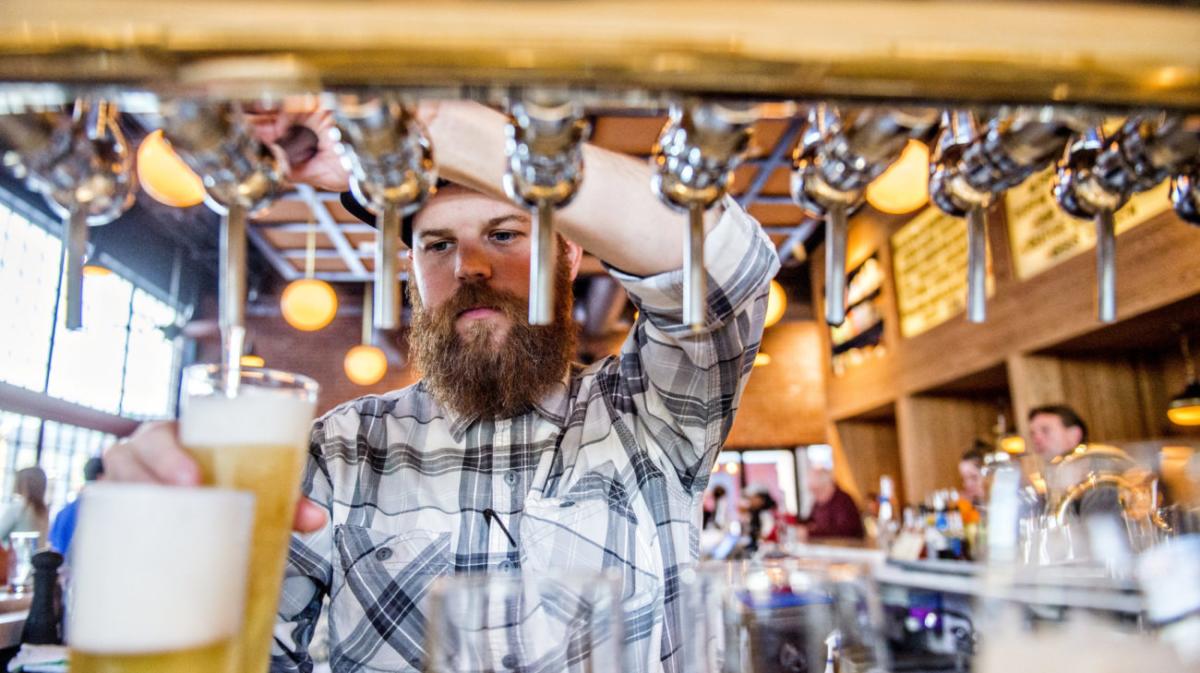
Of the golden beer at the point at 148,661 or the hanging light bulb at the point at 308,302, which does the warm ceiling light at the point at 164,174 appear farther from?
the golden beer at the point at 148,661

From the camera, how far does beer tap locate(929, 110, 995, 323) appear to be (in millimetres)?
621

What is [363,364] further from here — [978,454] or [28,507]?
[978,454]

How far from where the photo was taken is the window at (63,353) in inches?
306

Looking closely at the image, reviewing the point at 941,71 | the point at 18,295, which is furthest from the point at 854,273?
the point at 18,295

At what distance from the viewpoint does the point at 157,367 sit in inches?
408

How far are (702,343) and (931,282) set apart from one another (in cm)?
578

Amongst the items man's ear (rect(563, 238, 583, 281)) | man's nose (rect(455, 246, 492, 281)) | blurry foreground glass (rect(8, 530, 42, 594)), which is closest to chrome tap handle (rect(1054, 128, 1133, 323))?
man's nose (rect(455, 246, 492, 281))

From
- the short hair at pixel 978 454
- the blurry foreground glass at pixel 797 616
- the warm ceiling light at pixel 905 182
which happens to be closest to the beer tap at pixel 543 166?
the blurry foreground glass at pixel 797 616

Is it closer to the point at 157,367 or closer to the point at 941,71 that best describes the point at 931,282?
the point at 941,71

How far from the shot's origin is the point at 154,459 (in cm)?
56

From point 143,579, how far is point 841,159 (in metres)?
0.53

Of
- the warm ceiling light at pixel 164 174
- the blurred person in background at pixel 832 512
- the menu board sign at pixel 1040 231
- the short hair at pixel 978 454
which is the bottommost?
the blurred person in background at pixel 832 512

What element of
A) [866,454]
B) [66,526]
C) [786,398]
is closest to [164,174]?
[66,526]

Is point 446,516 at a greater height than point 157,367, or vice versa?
point 157,367
